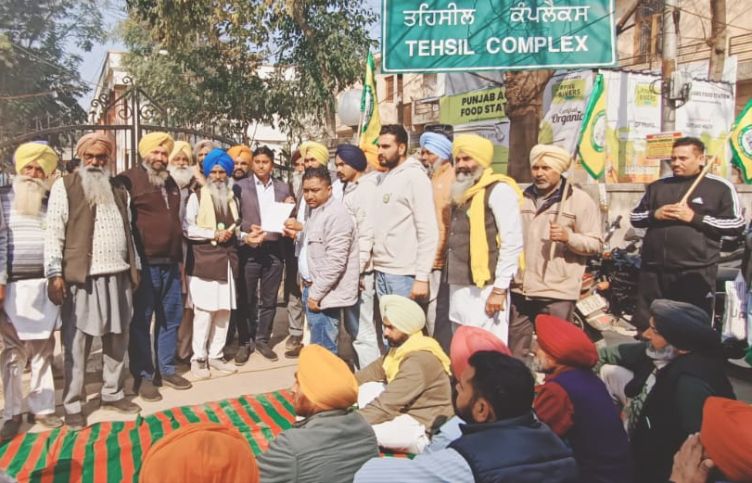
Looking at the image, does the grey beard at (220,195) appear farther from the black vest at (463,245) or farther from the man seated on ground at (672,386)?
the man seated on ground at (672,386)

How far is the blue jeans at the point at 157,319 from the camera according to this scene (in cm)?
479

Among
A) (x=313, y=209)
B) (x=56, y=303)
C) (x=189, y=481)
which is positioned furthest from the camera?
(x=313, y=209)

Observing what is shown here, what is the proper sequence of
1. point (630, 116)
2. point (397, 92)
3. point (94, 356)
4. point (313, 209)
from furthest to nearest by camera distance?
point (397, 92) → point (630, 116) → point (94, 356) → point (313, 209)

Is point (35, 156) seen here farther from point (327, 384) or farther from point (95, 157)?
point (327, 384)

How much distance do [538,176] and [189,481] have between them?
332cm

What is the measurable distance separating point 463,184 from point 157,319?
8.18 feet

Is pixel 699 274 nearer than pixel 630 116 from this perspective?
Yes

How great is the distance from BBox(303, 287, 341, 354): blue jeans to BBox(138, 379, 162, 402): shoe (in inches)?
46.6

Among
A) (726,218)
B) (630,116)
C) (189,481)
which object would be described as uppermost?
(630,116)

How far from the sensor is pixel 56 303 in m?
3.99

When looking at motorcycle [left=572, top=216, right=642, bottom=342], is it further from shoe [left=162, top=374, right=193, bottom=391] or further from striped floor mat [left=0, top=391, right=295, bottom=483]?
shoe [left=162, top=374, right=193, bottom=391]

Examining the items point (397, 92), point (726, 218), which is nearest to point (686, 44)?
point (397, 92)

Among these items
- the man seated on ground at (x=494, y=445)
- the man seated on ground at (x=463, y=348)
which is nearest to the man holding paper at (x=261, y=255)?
the man seated on ground at (x=463, y=348)

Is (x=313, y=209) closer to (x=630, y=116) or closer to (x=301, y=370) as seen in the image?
(x=301, y=370)
